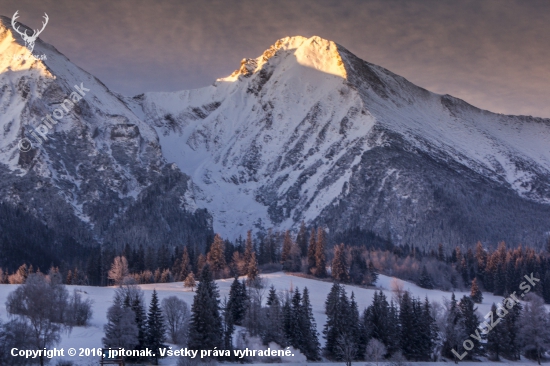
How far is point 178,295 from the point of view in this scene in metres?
96.2

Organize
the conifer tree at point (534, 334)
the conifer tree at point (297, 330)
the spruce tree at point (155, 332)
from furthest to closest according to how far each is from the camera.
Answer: the conifer tree at point (534, 334) < the conifer tree at point (297, 330) < the spruce tree at point (155, 332)

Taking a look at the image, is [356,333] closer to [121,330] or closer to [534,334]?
[534,334]

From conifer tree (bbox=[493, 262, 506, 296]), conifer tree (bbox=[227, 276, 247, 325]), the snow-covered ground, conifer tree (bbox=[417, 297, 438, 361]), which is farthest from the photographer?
conifer tree (bbox=[493, 262, 506, 296])

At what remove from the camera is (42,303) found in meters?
58.9

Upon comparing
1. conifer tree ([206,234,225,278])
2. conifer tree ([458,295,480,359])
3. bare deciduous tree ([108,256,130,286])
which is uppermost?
→ conifer tree ([206,234,225,278])

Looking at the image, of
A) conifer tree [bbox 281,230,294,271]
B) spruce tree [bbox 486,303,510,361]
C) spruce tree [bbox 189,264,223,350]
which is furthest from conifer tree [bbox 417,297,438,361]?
conifer tree [bbox 281,230,294,271]

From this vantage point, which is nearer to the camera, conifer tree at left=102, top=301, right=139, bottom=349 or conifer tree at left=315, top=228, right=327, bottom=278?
conifer tree at left=102, top=301, right=139, bottom=349

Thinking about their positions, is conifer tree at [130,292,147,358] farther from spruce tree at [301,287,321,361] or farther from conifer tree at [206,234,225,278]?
conifer tree at [206,234,225,278]

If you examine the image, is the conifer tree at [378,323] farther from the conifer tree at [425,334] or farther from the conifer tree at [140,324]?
the conifer tree at [140,324]

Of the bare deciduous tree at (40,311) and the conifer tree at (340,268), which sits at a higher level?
the conifer tree at (340,268)

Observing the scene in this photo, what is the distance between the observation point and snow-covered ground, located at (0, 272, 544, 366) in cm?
6350

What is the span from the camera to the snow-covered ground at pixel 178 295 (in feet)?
208

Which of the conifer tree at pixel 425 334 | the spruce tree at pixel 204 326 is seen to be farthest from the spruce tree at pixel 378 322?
the spruce tree at pixel 204 326

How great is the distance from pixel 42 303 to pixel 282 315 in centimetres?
2980
